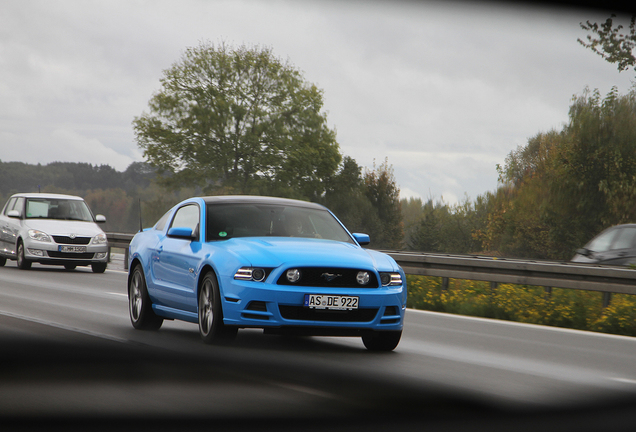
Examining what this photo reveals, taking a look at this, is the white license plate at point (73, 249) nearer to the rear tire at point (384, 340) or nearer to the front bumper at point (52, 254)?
the front bumper at point (52, 254)

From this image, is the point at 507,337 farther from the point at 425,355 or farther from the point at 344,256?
the point at 344,256

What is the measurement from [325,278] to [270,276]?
49 centimetres

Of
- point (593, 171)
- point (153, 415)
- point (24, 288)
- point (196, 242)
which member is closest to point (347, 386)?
point (153, 415)

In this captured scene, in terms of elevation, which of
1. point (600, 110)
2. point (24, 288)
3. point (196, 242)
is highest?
point (600, 110)

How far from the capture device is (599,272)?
499 inches

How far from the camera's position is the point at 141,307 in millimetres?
10078

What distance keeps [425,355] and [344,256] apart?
4.18ft

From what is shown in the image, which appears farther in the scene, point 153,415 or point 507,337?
point 507,337

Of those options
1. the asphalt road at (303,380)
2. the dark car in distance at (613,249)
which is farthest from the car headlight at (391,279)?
the dark car in distance at (613,249)

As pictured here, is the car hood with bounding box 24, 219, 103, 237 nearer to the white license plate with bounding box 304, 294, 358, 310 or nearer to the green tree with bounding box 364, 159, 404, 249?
the white license plate with bounding box 304, 294, 358, 310

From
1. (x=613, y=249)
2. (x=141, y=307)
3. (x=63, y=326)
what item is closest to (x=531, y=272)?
(x=613, y=249)

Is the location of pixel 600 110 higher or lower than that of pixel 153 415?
higher

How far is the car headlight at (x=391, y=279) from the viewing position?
842cm

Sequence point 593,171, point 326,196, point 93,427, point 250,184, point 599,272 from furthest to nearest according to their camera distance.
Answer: point 326,196 → point 250,184 → point 593,171 → point 599,272 → point 93,427
